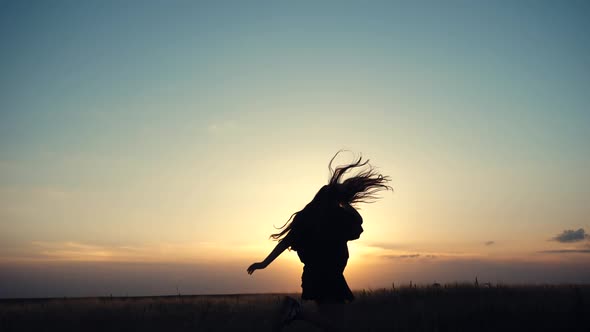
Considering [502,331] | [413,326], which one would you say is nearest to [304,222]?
[413,326]

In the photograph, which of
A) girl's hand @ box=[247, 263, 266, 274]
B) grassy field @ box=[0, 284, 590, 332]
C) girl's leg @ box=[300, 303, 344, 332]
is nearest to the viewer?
girl's leg @ box=[300, 303, 344, 332]

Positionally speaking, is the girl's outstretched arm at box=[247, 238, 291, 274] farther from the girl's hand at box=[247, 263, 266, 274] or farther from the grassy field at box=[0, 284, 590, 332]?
the grassy field at box=[0, 284, 590, 332]

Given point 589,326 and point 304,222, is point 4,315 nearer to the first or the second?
point 304,222

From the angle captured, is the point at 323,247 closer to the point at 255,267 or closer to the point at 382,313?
the point at 255,267

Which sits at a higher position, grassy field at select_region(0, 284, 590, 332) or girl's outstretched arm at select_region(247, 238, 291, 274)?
girl's outstretched arm at select_region(247, 238, 291, 274)

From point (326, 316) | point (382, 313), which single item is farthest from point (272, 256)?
point (382, 313)

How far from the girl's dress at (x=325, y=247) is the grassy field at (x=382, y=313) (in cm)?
44

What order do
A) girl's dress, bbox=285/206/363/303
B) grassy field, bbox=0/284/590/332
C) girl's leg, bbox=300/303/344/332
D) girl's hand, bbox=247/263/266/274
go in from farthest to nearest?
grassy field, bbox=0/284/590/332 < girl's dress, bbox=285/206/363/303 < girl's hand, bbox=247/263/266/274 < girl's leg, bbox=300/303/344/332

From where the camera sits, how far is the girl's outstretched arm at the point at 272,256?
7.14 m

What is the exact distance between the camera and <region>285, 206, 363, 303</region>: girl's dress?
7.29m

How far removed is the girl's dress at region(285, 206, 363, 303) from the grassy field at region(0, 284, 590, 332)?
44 cm

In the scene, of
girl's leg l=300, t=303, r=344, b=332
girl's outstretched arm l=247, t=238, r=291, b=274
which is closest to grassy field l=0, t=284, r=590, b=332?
girl's leg l=300, t=303, r=344, b=332

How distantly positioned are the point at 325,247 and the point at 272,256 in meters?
0.77

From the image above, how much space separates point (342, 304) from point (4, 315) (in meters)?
8.10
